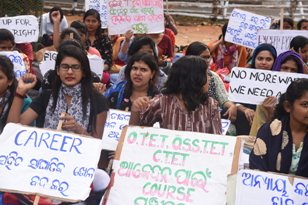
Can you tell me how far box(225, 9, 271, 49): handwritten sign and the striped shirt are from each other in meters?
4.89

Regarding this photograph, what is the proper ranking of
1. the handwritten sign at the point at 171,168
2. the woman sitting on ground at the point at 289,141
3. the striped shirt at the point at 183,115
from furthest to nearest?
the striped shirt at the point at 183,115 < the woman sitting on ground at the point at 289,141 < the handwritten sign at the point at 171,168

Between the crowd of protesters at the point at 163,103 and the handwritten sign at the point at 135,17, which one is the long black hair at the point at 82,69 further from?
the handwritten sign at the point at 135,17

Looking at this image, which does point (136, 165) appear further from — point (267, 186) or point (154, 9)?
point (154, 9)

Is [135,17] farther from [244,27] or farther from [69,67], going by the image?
[69,67]

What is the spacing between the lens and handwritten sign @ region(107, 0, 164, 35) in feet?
28.2

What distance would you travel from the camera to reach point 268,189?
4.09m

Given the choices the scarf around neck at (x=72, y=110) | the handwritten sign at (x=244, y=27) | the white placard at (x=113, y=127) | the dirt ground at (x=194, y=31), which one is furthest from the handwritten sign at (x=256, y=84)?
the dirt ground at (x=194, y=31)

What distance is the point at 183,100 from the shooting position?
4.42 meters

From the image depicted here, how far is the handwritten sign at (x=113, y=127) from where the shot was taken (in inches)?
224

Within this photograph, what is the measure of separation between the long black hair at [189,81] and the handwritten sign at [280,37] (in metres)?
3.94

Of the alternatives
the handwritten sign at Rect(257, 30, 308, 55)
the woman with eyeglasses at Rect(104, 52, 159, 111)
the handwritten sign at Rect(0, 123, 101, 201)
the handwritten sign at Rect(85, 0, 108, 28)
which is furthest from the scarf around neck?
the handwritten sign at Rect(85, 0, 108, 28)

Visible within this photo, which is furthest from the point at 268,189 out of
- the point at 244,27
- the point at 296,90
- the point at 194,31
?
the point at 194,31

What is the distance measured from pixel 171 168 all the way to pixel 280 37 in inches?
179

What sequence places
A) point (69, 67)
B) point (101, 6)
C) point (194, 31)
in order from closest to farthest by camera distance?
point (69, 67)
point (101, 6)
point (194, 31)
